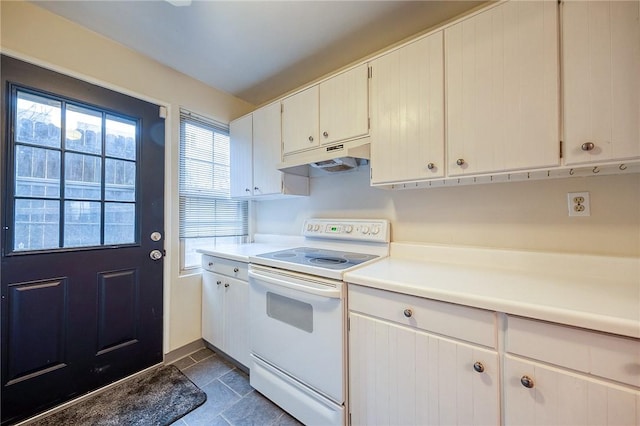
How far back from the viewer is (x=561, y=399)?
75 cm

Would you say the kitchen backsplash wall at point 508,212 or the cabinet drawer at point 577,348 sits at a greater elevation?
the kitchen backsplash wall at point 508,212

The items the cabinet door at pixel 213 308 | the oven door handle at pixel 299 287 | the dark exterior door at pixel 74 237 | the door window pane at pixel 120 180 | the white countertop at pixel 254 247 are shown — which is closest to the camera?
the oven door handle at pixel 299 287

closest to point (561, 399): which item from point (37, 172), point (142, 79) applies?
point (37, 172)

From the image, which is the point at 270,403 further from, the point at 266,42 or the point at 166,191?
the point at 266,42

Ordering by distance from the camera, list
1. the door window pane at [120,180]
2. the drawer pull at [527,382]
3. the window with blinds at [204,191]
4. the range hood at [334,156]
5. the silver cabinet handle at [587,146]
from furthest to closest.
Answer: the window with blinds at [204,191], the door window pane at [120,180], the range hood at [334,156], the silver cabinet handle at [587,146], the drawer pull at [527,382]

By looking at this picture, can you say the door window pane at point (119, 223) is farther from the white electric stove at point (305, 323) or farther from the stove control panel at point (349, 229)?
the stove control panel at point (349, 229)

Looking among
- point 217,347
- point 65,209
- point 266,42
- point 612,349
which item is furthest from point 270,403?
point 266,42

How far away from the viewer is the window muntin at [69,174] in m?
1.34

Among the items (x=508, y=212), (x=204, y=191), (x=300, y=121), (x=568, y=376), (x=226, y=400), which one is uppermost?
(x=300, y=121)

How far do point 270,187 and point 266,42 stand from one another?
3.43 feet

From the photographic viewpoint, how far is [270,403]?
1.51 meters

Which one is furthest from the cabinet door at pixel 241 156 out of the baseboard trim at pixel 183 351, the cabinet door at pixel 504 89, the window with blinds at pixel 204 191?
the cabinet door at pixel 504 89

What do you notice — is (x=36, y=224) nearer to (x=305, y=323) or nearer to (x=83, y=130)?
(x=83, y=130)

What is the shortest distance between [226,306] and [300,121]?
1539mm
